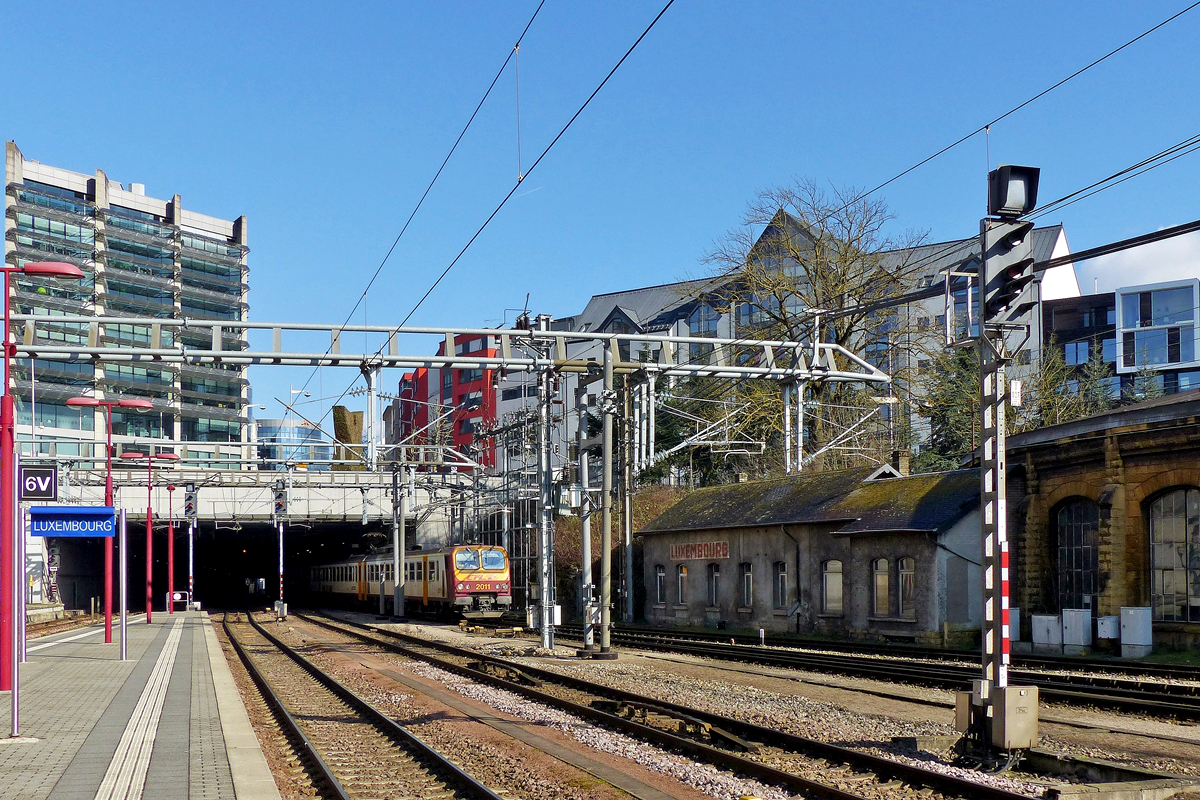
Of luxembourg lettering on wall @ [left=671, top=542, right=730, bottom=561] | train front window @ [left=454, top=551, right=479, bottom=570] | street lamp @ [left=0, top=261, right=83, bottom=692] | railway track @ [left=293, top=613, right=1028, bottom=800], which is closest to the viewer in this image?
railway track @ [left=293, top=613, right=1028, bottom=800]

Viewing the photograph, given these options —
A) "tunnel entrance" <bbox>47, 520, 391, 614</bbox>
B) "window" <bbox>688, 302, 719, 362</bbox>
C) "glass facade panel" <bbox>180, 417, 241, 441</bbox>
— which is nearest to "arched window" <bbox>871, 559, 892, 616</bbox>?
"tunnel entrance" <bbox>47, 520, 391, 614</bbox>

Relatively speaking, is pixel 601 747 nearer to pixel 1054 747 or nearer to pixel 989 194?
pixel 1054 747

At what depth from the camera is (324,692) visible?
67.7ft

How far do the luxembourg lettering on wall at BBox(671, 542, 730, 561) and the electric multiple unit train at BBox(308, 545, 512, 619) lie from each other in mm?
7317

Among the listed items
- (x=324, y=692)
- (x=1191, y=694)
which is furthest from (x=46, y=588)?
(x=1191, y=694)

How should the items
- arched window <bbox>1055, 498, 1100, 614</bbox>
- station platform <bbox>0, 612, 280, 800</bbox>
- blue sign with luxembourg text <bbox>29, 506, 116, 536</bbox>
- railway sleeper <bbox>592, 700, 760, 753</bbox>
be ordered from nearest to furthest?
station platform <bbox>0, 612, 280, 800</bbox>, railway sleeper <bbox>592, 700, 760, 753</bbox>, blue sign with luxembourg text <bbox>29, 506, 116, 536</bbox>, arched window <bbox>1055, 498, 1100, 614</bbox>

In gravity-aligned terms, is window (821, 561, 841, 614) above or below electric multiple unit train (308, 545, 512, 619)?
above

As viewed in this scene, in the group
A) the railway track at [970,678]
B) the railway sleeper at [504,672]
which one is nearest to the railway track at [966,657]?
the railway track at [970,678]

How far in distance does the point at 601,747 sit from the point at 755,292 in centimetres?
3563

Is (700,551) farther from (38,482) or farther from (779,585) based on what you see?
(38,482)

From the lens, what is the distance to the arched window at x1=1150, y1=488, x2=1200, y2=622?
23.8 metres

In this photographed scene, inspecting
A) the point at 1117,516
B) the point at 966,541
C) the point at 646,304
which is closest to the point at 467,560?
the point at 966,541

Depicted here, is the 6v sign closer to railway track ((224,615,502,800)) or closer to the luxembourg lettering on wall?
railway track ((224,615,502,800))

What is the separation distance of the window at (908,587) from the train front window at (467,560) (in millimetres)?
19495
